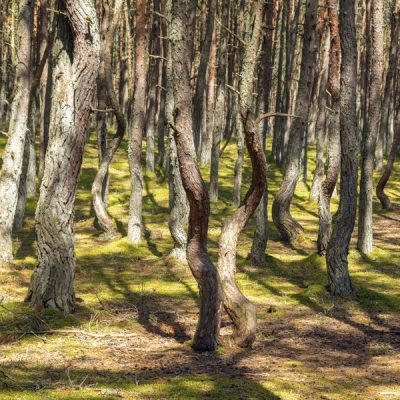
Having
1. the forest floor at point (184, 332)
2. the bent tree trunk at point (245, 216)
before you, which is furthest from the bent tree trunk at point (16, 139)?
the bent tree trunk at point (245, 216)

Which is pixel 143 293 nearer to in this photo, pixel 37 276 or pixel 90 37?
pixel 37 276

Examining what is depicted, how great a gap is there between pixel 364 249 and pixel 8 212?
30.0ft

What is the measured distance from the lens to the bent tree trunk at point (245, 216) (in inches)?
405

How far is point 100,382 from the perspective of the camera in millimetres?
8125

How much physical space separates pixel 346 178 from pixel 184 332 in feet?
16.6

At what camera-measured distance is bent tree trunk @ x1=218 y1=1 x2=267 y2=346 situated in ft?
33.7

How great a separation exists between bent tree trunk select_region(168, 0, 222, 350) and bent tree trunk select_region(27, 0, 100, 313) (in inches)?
81.4

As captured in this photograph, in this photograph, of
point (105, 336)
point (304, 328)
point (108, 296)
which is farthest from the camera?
point (108, 296)

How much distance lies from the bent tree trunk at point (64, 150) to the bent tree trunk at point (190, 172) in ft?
6.79

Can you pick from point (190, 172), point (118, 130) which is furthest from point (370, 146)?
point (190, 172)

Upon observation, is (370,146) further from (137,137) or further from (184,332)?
(184,332)

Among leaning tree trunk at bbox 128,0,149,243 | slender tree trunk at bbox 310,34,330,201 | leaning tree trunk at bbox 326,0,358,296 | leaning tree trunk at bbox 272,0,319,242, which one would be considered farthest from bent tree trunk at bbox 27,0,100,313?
slender tree trunk at bbox 310,34,330,201

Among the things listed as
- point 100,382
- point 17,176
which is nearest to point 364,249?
point 17,176

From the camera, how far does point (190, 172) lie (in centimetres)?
967
